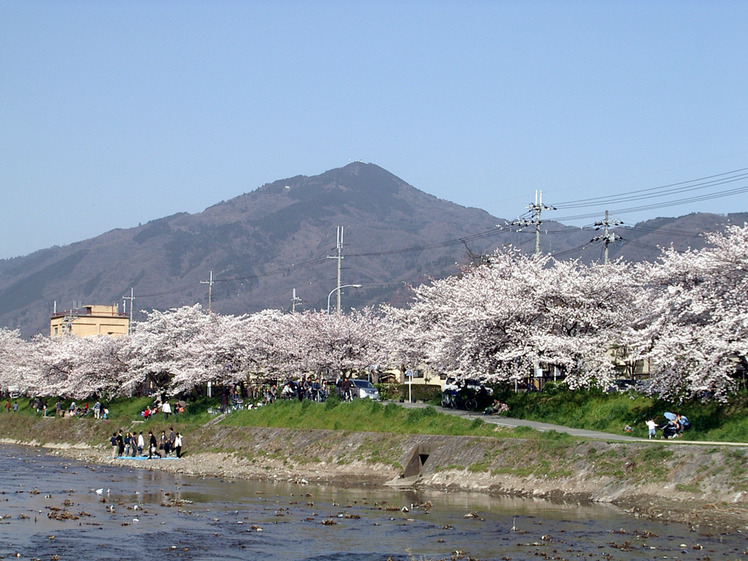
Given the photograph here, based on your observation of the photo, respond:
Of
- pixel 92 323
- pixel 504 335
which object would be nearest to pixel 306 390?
pixel 504 335

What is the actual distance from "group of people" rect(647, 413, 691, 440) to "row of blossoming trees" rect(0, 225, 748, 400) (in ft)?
4.23

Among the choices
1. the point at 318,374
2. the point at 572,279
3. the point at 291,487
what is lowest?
the point at 291,487

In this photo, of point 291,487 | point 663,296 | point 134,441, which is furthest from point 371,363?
point 663,296

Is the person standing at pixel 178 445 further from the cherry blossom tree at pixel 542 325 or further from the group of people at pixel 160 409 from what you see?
the cherry blossom tree at pixel 542 325

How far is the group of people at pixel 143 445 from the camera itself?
54188 mm

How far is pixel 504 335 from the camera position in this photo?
47.6 meters

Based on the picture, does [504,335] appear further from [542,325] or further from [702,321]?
[702,321]

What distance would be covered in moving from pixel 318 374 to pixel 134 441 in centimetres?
1382

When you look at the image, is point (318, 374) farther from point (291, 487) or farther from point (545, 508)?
point (545, 508)

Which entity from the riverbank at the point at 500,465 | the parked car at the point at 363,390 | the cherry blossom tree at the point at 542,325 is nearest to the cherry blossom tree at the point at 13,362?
the riverbank at the point at 500,465

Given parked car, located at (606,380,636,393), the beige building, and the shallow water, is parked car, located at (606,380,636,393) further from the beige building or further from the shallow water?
the beige building

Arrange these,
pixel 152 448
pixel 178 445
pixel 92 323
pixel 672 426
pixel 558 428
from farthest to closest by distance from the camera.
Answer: pixel 92 323 < pixel 178 445 < pixel 152 448 < pixel 558 428 < pixel 672 426

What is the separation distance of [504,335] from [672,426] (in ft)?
43.2

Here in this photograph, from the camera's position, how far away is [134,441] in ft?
185
